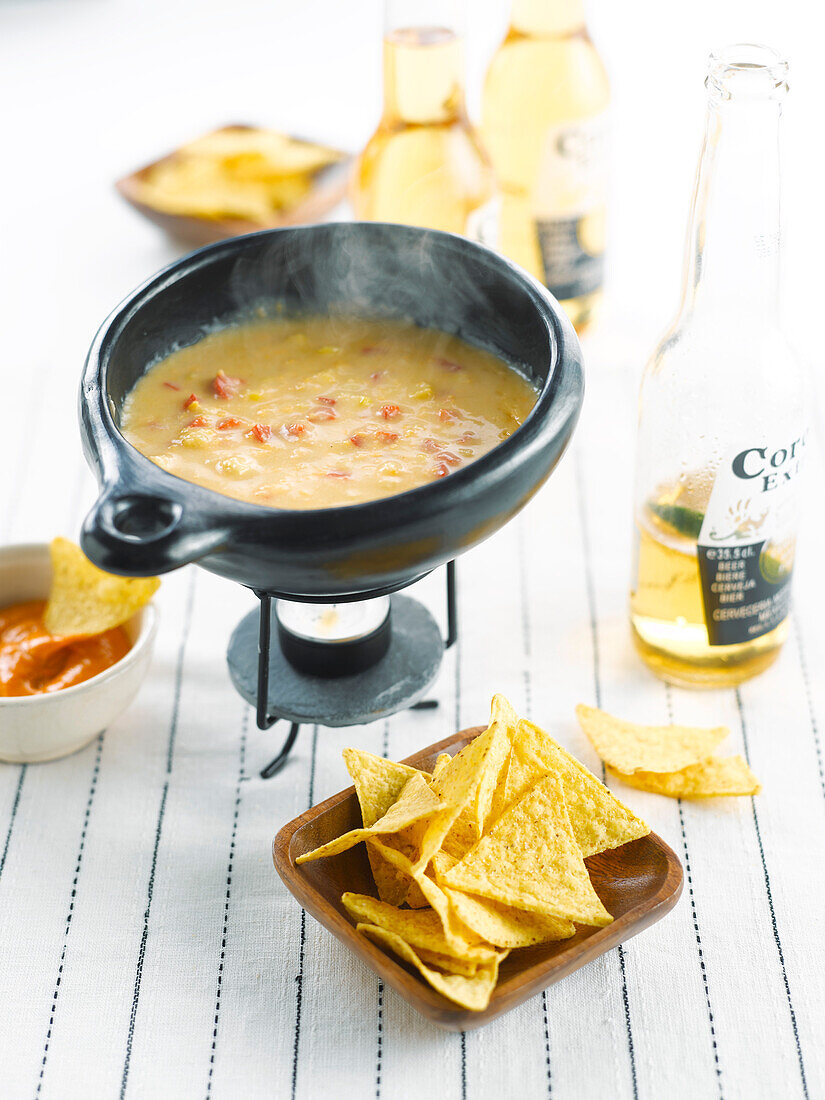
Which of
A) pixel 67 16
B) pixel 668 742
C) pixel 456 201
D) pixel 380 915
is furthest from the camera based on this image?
pixel 67 16

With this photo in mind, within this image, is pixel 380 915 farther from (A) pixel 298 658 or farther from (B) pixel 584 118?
(B) pixel 584 118

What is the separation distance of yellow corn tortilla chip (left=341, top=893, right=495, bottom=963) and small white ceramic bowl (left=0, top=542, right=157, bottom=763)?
0.41 metres

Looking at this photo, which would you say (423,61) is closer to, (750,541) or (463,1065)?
(750,541)

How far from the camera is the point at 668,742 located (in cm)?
160

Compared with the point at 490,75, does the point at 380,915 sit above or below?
below

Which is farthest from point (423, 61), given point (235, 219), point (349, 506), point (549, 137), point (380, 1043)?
point (380, 1043)

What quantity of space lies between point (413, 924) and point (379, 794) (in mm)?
161

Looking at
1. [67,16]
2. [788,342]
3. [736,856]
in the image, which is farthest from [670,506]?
[67,16]

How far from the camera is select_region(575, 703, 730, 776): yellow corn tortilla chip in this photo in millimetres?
1556

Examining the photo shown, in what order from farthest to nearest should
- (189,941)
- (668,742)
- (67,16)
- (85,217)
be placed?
(67,16) < (85,217) < (668,742) < (189,941)

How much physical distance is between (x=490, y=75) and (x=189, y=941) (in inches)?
61.3

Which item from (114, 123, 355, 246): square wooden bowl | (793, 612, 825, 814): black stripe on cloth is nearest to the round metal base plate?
(793, 612, 825, 814): black stripe on cloth

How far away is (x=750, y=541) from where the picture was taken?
162cm

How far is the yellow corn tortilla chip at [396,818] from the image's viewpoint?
1.30m
